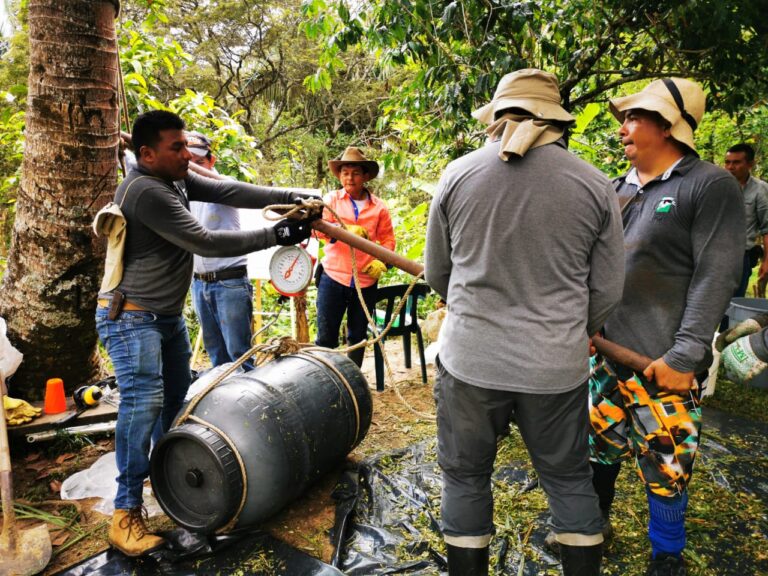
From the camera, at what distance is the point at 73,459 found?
3.43m

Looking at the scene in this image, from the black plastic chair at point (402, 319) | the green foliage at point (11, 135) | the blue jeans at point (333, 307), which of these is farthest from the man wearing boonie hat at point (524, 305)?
the green foliage at point (11, 135)

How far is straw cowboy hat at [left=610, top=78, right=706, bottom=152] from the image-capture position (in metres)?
2.00

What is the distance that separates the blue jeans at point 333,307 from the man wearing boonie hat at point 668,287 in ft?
8.21

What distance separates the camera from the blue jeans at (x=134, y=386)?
2547mm

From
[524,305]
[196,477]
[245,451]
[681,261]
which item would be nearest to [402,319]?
[245,451]

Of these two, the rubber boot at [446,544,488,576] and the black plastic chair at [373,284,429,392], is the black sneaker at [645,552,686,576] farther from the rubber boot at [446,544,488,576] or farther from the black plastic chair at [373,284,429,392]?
the black plastic chair at [373,284,429,392]

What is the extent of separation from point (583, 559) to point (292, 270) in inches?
81.2

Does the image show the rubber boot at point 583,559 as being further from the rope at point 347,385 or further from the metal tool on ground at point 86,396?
the metal tool on ground at point 86,396

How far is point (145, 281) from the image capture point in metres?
2.56

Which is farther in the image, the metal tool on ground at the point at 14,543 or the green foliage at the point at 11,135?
the green foliage at the point at 11,135

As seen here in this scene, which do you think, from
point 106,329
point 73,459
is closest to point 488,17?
point 106,329

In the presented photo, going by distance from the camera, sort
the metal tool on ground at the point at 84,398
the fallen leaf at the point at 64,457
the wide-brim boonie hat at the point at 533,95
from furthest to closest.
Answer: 1. the metal tool on ground at the point at 84,398
2. the fallen leaf at the point at 64,457
3. the wide-brim boonie hat at the point at 533,95

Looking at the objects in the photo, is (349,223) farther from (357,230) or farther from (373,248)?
(373,248)

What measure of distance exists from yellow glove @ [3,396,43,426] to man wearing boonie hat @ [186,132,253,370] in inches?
47.9
